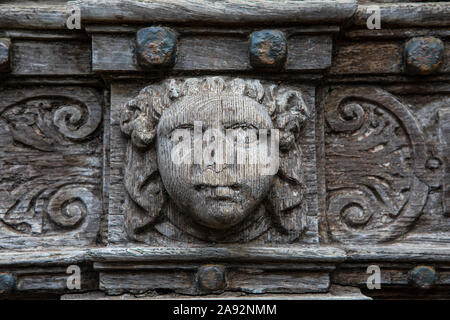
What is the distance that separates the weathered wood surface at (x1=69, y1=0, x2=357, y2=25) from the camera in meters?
1.68

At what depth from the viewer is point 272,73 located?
5.75ft

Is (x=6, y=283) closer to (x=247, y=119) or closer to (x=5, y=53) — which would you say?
(x=5, y=53)

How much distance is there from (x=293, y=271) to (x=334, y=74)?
57 centimetres

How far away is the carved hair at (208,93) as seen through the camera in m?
1.71

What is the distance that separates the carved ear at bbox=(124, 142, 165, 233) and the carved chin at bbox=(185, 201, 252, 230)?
0.13m


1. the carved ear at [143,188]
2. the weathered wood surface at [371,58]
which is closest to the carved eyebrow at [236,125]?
the carved ear at [143,188]

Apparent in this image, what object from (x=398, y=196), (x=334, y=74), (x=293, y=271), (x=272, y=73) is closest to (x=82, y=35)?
(x=272, y=73)

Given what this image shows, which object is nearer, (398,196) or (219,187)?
(219,187)

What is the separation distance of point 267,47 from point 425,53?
1.50ft

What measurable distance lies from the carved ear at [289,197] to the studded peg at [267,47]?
26cm

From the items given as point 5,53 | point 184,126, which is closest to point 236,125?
point 184,126

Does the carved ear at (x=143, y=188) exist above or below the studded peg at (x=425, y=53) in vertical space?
below

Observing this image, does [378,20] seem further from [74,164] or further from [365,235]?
[74,164]

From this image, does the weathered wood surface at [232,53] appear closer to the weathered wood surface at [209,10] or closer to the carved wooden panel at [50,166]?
the weathered wood surface at [209,10]
